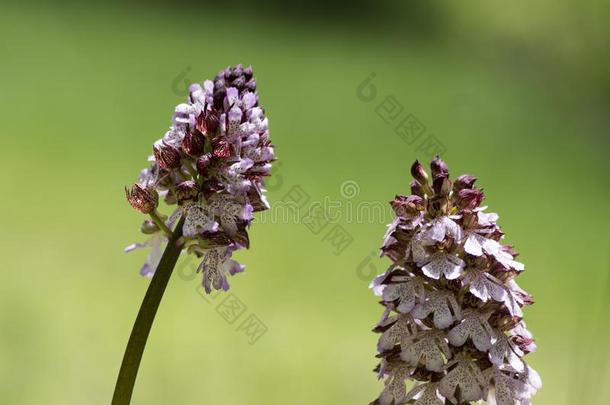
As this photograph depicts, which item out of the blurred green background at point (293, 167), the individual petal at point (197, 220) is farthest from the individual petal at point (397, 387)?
the blurred green background at point (293, 167)

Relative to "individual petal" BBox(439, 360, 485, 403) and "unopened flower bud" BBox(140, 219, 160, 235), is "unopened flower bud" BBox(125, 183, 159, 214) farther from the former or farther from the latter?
"individual petal" BBox(439, 360, 485, 403)

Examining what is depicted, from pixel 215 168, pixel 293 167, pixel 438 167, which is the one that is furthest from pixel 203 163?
pixel 293 167

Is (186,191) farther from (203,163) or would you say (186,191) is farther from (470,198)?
(470,198)

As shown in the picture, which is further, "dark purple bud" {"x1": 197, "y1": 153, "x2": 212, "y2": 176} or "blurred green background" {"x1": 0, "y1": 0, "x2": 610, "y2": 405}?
"blurred green background" {"x1": 0, "y1": 0, "x2": 610, "y2": 405}

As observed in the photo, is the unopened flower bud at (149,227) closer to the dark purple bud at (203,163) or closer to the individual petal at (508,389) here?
the dark purple bud at (203,163)

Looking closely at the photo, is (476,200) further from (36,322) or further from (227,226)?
(36,322)

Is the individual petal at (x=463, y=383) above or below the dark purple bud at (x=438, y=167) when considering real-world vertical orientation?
below

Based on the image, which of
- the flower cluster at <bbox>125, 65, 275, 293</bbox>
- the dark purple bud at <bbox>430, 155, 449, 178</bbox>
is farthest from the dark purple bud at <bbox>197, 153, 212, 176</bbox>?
the dark purple bud at <bbox>430, 155, 449, 178</bbox>
